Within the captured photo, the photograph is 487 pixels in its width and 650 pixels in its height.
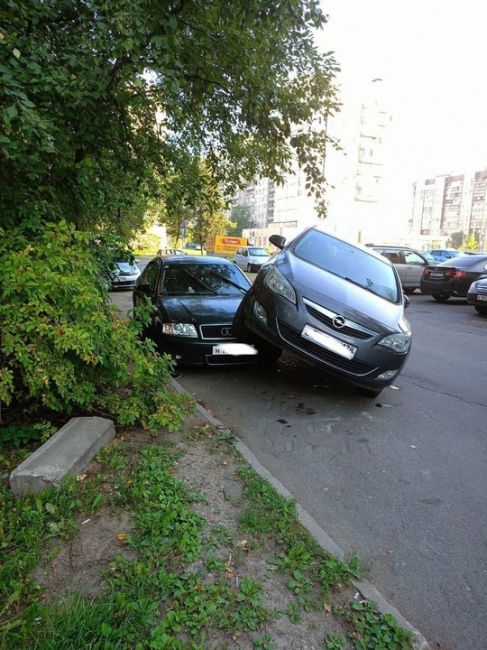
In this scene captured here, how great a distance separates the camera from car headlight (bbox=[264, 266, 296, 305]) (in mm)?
4801

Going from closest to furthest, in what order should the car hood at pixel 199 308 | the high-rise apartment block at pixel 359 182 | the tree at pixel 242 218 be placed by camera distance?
1. the car hood at pixel 199 308
2. the high-rise apartment block at pixel 359 182
3. the tree at pixel 242 218

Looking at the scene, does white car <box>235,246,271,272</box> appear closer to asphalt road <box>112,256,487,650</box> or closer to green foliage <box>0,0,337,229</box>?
green foliage <box>0,0,337,229</box>

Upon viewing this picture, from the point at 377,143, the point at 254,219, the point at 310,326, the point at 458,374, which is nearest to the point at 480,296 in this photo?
the point at 458,374

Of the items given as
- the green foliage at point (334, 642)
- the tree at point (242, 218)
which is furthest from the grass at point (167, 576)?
the tree at point (242, 218)

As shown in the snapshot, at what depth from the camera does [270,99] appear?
195 inches

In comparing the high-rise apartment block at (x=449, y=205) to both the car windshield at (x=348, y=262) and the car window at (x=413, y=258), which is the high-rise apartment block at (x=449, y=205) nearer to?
the car window at (x=413, y=258)

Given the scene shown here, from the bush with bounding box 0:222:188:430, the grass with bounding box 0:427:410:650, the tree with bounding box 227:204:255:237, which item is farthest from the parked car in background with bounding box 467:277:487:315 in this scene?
the tree with bounding box 227:204:255:237

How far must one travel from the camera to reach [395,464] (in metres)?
3.76

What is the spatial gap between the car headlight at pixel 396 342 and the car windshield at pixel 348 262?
2.52 feet

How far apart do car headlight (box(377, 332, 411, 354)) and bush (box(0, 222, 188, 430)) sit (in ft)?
7.25

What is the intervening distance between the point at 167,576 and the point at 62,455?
1.28 m

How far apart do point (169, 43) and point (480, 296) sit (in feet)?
34.8

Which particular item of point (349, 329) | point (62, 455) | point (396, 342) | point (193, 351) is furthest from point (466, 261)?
point (62, 455)

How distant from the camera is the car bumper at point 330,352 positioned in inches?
181
